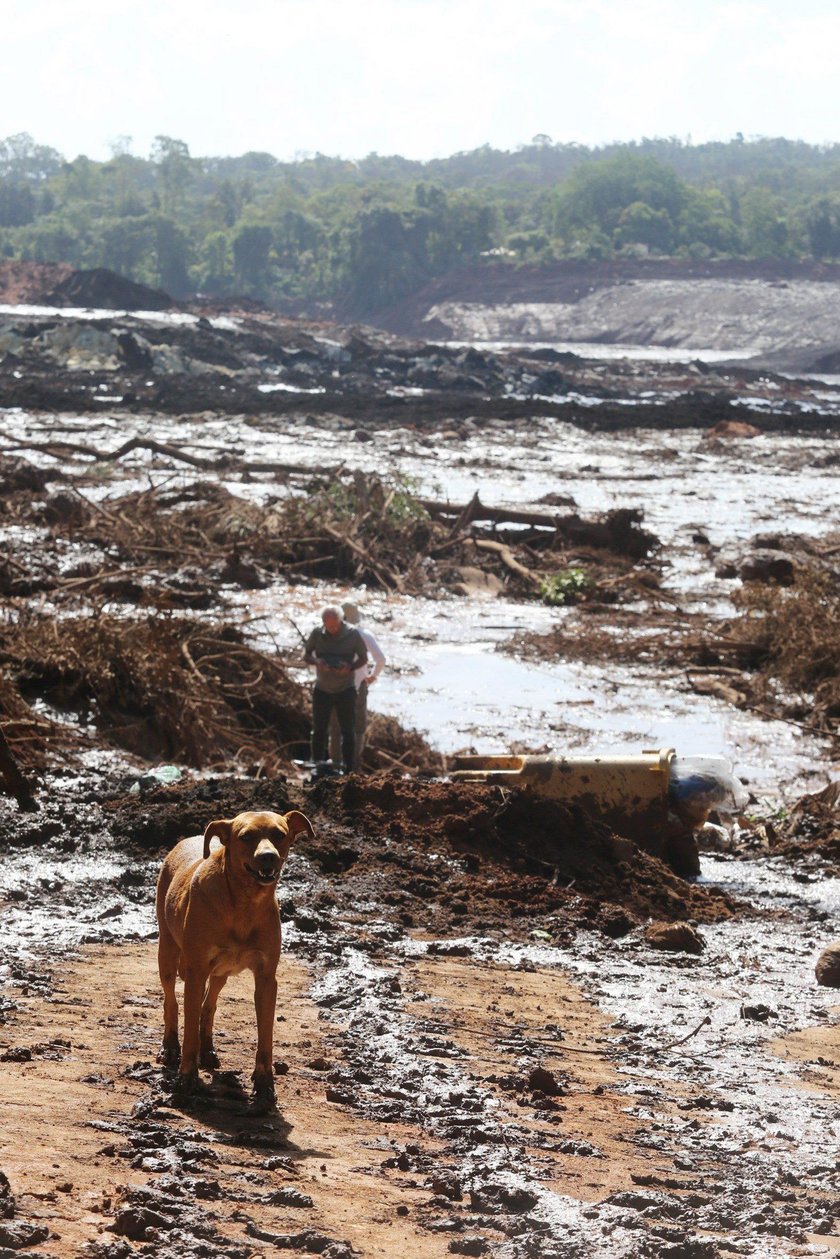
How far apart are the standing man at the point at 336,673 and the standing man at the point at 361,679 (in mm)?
44

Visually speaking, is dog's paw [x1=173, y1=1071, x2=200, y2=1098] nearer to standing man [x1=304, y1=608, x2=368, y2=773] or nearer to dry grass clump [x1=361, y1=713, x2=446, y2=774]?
standing man [x1=304, y1=608, x2=368, y2=773]

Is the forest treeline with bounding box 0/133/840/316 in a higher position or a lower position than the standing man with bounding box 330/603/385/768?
higher

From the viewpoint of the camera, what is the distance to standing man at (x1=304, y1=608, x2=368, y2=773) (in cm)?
1016

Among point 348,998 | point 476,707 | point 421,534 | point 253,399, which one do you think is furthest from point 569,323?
point 348,998

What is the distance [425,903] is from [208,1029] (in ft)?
9.42

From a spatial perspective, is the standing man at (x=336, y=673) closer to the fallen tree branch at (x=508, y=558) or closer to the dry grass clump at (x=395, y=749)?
the dry grass clump at (x=395, y=749)

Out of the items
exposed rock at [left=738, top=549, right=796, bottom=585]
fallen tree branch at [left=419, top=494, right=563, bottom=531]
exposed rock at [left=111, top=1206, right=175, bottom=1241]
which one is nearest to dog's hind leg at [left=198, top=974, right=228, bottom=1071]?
exposed rock at [left=111, top=1206, right=175, bottom=1241]

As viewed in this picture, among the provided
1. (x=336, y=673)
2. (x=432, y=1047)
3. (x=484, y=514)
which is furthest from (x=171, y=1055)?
(x=484, y=514)

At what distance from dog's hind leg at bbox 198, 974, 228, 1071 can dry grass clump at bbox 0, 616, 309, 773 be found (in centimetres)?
586

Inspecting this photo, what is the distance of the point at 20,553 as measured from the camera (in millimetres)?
18188

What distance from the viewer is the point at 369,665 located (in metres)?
10.4

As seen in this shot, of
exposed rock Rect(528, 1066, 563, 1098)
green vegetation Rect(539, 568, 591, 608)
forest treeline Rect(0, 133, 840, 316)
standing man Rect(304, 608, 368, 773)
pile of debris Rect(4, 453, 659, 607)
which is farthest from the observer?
forest treeline Rect(0, 133, 840, 316)

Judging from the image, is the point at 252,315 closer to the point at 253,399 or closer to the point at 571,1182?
the point at 253,399

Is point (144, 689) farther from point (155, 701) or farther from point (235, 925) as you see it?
point (235, 925)
